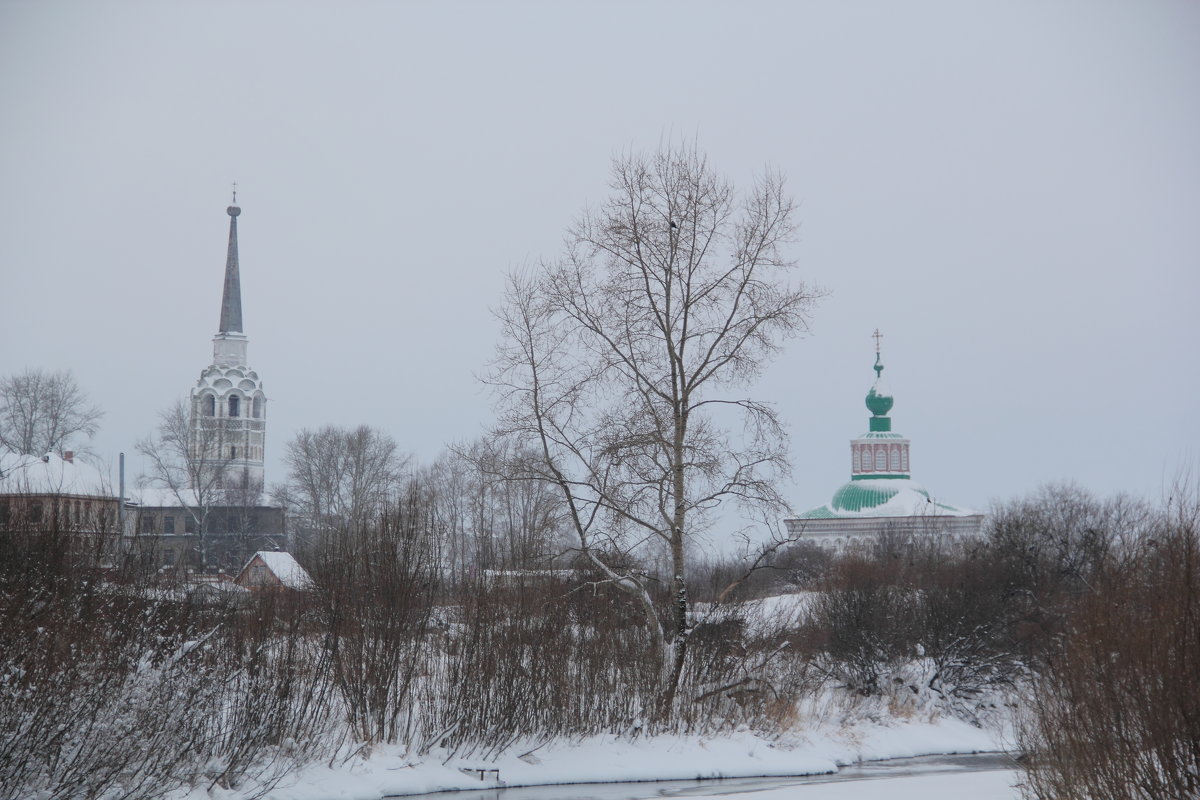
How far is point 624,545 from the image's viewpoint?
74.9 feet

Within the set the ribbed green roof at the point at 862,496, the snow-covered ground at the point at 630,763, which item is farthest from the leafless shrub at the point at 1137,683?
the ribbed green roof at the point at 862,496

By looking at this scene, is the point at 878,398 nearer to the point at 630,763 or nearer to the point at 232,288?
the point at 232,288

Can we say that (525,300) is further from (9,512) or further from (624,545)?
(9,512)

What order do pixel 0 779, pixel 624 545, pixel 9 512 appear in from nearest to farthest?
pixel 0 779 < pixel 9 512 < pixel 624 545

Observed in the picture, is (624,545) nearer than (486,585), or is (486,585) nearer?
(486,585)

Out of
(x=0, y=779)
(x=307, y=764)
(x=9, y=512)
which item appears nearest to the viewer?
(x=0, y=779)

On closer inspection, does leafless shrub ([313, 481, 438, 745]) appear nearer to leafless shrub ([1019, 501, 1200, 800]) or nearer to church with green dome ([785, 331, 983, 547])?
leafless shrub ([1019, 501, 1200, 800])

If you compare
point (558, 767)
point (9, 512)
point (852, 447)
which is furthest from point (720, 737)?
point (852, 447)

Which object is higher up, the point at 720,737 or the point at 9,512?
the point at 9,512

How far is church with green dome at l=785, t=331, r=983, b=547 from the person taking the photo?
367 ft

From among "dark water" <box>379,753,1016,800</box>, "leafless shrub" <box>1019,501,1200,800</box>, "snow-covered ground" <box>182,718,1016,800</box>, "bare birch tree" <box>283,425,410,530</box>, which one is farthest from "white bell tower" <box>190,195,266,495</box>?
"leafless shrub" <box>1019,501,1200,800</box>

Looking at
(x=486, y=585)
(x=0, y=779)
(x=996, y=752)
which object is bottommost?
(x=996, y=752)

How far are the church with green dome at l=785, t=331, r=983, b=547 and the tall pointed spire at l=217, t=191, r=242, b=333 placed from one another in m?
61.1

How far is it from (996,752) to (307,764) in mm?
15164
